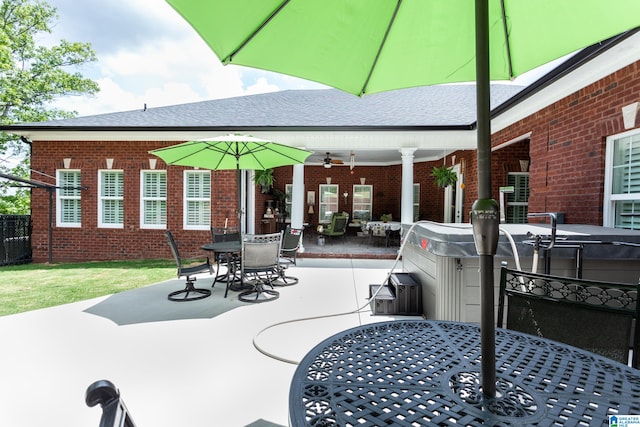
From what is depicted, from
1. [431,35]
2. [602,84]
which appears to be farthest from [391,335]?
[602,84]

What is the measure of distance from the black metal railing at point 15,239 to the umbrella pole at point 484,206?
35.8 feet

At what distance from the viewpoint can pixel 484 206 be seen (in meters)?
0.81

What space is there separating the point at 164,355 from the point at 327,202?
1181 centimetres

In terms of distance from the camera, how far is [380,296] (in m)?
3.85

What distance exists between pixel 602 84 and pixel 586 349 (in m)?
4.19

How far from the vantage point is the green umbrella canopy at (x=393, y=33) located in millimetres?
1530

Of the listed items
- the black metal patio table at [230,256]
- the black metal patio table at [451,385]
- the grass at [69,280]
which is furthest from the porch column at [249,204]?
the black metal patio table at [451,385]

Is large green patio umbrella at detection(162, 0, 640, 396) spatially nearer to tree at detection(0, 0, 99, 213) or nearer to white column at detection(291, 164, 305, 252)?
white column at detection(291, 164, 305, 252)

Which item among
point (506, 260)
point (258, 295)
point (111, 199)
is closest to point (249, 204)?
point (111, 199)

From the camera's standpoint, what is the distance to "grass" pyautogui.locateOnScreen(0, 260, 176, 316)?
4477 mm

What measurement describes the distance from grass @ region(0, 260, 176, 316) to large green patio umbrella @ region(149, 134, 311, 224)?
2.41 meters

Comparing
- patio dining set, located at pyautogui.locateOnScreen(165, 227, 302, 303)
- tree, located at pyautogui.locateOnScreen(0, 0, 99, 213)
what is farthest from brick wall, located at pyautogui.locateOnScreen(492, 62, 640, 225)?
tree, located at pyautogui.locateOnScreen(0, 0, 99, 213)

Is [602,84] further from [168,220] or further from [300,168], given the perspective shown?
[168,220]

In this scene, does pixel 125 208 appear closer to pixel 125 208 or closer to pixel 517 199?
pixel 125 208
